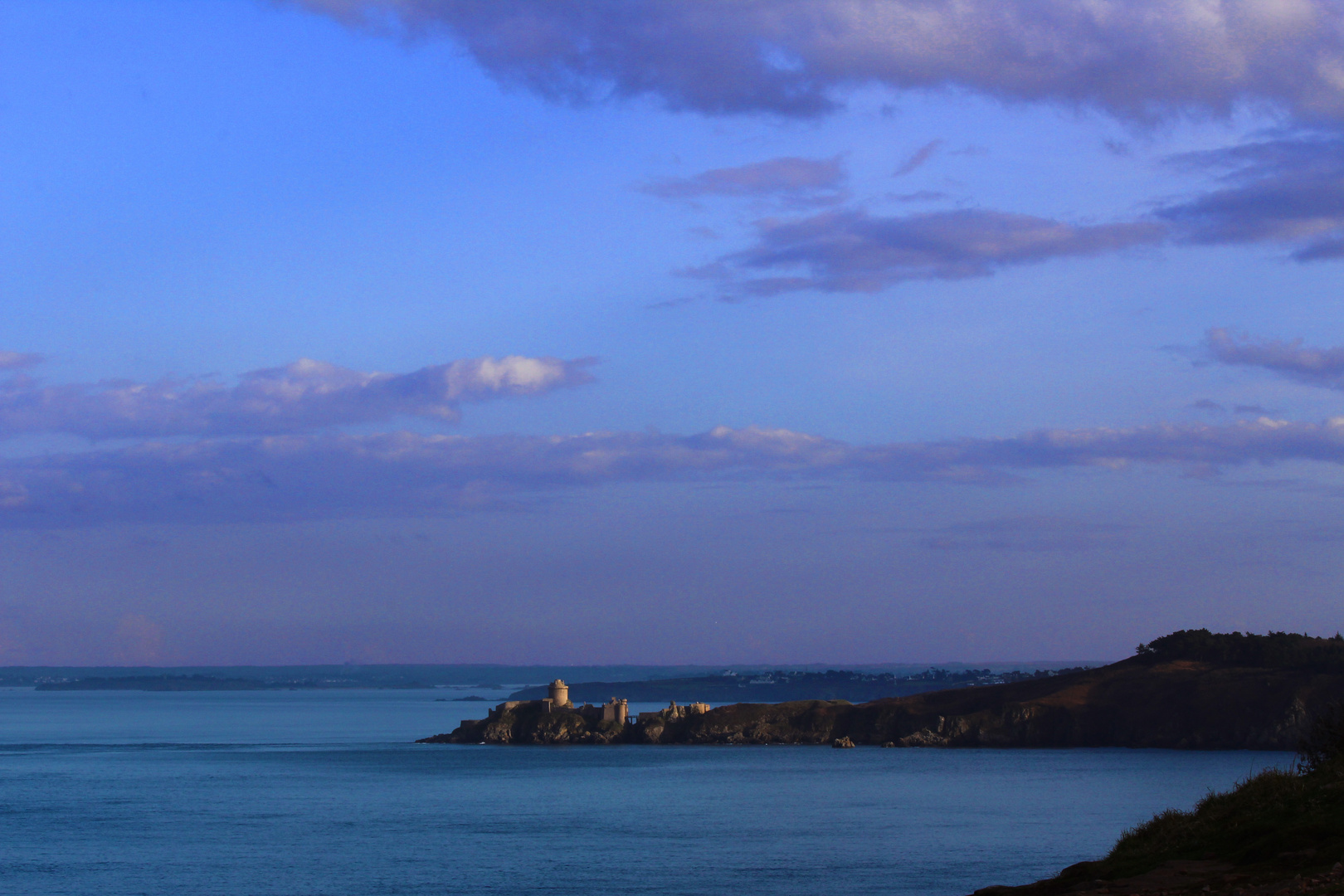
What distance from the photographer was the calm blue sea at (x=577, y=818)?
2132 inches

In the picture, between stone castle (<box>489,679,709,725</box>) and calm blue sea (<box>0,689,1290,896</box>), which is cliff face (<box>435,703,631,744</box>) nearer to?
stone castle (<box>489,679,709,725</box>)

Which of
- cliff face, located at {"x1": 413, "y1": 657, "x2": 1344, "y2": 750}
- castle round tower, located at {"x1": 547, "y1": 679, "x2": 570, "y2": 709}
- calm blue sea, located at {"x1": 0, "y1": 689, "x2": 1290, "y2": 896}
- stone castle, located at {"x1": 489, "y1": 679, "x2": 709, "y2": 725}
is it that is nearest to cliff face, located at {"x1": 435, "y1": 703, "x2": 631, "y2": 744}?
cliff face, located at {"x1": 413, "y1": 657, "x2": 1344, "y2": 750}

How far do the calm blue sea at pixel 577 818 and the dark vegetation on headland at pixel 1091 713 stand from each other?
690 centimetres

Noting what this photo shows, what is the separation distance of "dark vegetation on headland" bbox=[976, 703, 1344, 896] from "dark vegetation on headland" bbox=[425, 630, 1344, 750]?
91858 mm

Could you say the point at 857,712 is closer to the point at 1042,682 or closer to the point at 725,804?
the point at 1042,682

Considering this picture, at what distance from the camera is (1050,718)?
133m

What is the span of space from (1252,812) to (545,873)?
108 feet

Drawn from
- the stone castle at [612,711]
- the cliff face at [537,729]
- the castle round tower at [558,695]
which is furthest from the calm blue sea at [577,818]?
the castle round tower at [558,695]

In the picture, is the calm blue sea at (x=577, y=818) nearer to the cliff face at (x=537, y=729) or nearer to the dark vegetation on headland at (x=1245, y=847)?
the cliff face at (x=537, y=729)

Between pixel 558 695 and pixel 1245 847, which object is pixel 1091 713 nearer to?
pixel 558 695

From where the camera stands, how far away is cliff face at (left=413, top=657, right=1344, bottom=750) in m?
122

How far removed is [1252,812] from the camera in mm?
28266

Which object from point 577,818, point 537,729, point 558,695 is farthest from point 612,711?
point 577,818

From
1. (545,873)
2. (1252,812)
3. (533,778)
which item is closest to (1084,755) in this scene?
(533,778)
